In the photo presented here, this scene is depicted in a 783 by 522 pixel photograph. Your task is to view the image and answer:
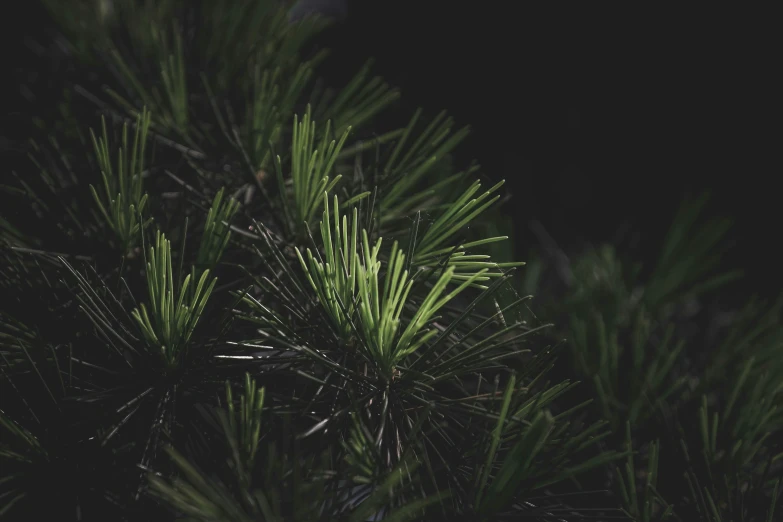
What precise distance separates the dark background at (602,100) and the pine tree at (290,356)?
20cm

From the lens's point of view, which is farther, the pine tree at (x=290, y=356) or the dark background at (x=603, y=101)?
the dark background at (x=603, y=101)

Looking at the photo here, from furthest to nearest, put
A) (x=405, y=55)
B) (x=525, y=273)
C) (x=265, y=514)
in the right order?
(x=405, y=55) < (x=525, y=273) < (x=265, y=514)

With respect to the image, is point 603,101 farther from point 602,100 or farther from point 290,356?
point 290,356

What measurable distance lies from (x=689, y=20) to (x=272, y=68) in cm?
40

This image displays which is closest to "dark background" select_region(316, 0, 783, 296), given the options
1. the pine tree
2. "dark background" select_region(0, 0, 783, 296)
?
"dark background" select_region(0, 0, 783, 296)

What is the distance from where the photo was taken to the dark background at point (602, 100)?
562mm

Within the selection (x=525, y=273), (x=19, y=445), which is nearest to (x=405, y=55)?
(x=525, y=273)

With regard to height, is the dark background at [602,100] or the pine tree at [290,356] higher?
the dark background at [602,100]

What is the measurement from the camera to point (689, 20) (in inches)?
22.7

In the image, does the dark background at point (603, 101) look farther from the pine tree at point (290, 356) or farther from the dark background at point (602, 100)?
the pine tree at point (290, 356)

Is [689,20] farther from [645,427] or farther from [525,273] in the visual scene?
[645,427]

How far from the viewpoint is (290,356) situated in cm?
26

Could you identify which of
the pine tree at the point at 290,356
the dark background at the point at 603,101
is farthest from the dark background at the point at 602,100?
the pine tree at the point at 290,356

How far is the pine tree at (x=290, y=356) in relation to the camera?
0.77 feet
